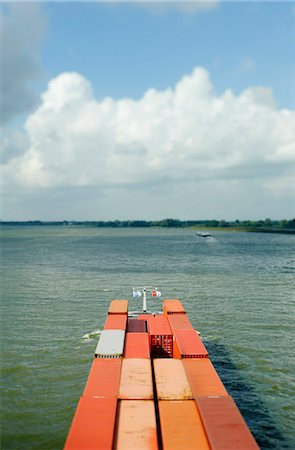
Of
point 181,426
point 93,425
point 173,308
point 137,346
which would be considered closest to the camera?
point 93,425

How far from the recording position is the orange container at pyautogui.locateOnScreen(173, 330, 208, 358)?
2464cm

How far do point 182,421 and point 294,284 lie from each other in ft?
169

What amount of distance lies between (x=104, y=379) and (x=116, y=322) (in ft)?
37.3

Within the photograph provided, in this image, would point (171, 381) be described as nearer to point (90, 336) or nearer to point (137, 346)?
point (137, 346)

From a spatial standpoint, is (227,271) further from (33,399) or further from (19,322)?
(33,399)

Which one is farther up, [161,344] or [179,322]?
[179,322]

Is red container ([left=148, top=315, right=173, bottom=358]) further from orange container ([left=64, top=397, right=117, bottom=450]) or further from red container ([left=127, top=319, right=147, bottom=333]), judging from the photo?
orange container ([left=64, top=397, right=117, bottom=450])

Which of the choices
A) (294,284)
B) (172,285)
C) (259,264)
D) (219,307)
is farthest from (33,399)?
(259,264)

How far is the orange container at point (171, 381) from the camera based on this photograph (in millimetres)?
19486

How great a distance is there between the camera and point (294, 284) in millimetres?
63281

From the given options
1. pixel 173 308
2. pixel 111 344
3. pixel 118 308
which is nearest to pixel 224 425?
pixel 111 344

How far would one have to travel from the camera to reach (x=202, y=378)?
21453 millimetres

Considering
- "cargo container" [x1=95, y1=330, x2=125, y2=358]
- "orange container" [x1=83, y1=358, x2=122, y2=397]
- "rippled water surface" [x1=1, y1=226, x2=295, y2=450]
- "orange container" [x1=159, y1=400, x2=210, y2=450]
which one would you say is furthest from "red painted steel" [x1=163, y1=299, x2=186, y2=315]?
"orange container" [x1=159, y1=400, x2=210, y2=450]

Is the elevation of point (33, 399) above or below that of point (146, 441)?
below
